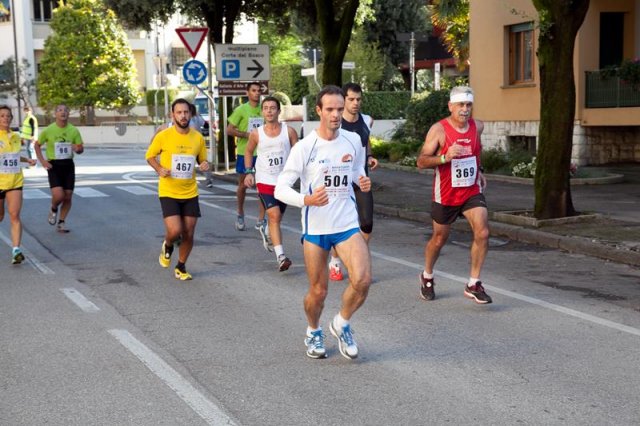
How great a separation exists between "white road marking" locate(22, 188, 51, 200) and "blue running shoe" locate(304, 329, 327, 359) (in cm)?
1488

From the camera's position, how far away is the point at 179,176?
420 inches

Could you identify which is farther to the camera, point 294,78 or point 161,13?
point 294,78

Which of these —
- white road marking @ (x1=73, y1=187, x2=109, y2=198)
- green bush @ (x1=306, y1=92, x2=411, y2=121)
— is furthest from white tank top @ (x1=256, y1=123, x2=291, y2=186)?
green bush @ (x1=306, y1=92, x2=411, y2=121)

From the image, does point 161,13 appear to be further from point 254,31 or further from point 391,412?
point 254,31

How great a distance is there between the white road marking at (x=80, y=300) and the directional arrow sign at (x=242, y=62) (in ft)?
55.5

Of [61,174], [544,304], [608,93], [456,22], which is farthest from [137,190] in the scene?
[544,304]

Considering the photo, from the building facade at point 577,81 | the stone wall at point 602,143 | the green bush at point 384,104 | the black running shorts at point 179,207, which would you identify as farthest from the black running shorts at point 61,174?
the green bush at point 384,104

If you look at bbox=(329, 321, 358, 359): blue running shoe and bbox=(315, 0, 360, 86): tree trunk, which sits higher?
bbox=(315, 0, 360, 86): tree trunk

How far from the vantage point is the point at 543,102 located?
14.2 meters

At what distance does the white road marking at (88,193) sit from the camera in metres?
21.3

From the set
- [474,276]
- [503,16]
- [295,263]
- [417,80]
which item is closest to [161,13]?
[503,16]

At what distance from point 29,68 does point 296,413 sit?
5828cm

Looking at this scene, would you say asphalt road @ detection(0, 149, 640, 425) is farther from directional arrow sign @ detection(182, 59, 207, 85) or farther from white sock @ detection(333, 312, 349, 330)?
directional arrow sign @ detection(182, 59, 207, 85)

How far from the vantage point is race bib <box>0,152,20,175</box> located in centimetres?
1195
